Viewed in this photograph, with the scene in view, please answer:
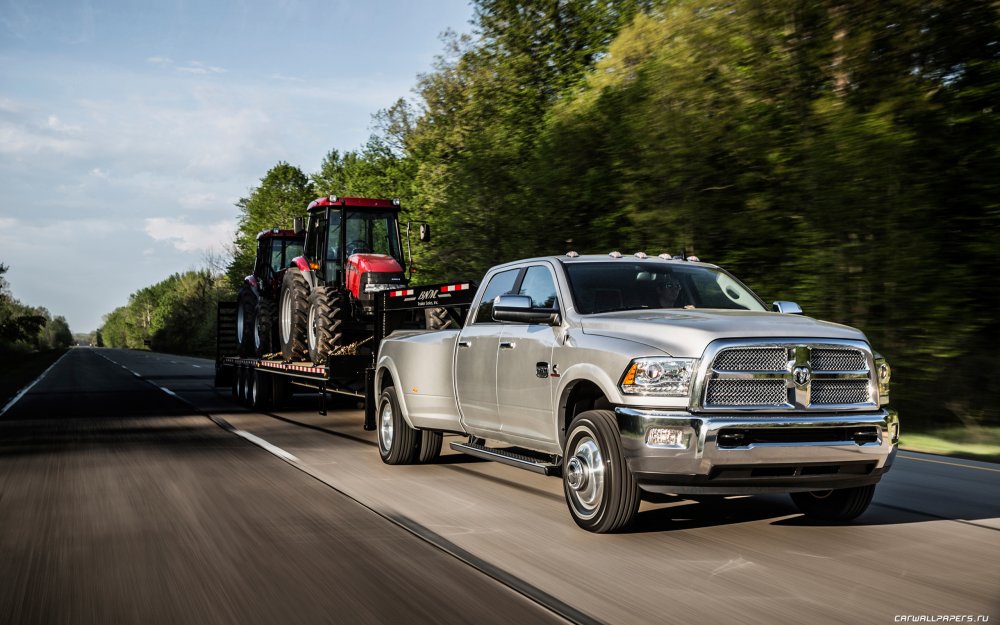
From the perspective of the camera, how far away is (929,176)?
1410cm

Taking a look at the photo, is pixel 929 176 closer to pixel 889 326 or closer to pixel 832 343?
pixel 889 326

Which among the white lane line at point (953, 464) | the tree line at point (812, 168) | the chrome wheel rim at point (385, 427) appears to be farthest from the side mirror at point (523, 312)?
the tree line at point (812, 168)

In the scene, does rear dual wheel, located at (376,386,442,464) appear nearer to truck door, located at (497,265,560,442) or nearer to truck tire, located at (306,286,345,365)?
truck door, located at (497,265,560,442)

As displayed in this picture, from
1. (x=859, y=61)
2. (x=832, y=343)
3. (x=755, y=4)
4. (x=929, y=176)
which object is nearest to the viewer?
(x=832, y=343)

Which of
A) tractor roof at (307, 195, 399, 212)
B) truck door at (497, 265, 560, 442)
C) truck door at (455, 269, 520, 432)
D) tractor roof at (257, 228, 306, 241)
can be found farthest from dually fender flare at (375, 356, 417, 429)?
tractor roof at (257, 228, 306, 241)

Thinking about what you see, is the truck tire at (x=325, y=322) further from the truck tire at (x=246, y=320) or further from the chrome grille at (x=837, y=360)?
the chrome grille at (x=837, y=360)

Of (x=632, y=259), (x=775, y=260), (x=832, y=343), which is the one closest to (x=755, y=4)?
(x=775, y=260)

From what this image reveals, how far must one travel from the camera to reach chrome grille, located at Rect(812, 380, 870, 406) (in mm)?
6332

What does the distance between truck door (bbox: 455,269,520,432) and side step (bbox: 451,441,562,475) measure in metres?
0.20

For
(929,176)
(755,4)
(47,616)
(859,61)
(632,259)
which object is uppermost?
(755,4)

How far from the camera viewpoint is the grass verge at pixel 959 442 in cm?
1161

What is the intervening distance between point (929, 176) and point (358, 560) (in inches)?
438

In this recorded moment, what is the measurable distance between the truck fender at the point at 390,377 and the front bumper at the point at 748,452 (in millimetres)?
4224

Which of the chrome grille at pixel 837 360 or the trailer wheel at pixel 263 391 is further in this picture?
the trailer wheel at pixel 263 391
